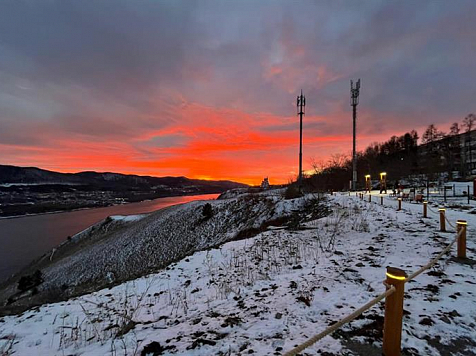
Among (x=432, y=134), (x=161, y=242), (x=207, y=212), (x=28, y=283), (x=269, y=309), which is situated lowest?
(x=28, y=283)

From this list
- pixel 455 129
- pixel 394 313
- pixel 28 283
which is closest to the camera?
pixel 394 313

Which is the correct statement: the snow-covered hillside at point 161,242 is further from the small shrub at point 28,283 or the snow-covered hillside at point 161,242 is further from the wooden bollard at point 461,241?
the wooden bollard at point 461,241

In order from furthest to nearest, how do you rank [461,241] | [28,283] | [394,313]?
[28,283]
[461,241]
[394,313]

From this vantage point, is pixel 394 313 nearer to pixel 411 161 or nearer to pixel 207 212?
pixel 207 212

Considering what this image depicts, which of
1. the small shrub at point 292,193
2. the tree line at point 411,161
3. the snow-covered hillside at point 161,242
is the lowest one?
the snow-covered hillside at point 161,242

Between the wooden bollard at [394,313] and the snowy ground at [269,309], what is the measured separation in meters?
0.27

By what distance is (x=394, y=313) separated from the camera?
93.7 inches

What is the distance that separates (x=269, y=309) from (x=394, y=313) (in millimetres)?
2193

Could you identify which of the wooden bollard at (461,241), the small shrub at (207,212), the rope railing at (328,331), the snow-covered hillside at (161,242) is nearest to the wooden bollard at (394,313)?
the rope railing at (328,331)

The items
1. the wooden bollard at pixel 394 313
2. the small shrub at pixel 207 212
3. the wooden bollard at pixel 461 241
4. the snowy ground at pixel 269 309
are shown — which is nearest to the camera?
the wooden bollard at pixel 394 313

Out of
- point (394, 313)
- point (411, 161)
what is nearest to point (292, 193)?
point (394, 313)

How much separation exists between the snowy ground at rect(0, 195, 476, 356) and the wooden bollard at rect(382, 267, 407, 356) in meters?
0.27

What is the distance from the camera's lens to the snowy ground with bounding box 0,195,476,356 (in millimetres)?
3062

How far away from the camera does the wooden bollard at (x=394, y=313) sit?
91.3 inches
